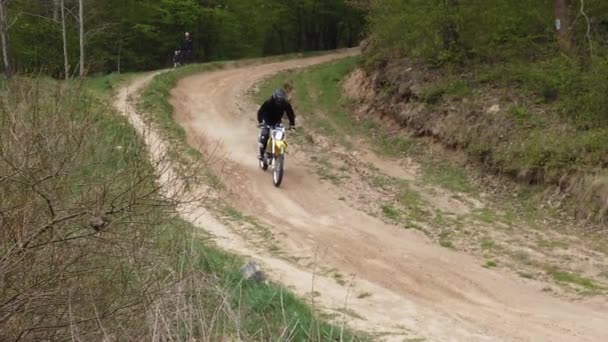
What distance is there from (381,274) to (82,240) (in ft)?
16.7

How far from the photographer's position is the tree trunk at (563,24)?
15188 millimetres

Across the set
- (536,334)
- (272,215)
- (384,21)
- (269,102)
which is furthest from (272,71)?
(536,334)

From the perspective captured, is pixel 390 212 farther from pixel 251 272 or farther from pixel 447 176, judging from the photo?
pixel 251 272

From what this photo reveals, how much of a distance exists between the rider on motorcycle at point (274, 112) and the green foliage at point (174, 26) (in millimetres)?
21783

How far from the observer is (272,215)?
11.7 metres

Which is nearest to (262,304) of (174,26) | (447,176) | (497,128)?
(447,176)

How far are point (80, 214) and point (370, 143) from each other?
42.1ft

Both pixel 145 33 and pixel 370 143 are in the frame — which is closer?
pixel 370 143

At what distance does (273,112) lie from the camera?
1376cm

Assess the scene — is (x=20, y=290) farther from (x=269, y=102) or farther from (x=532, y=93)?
(x=532, y=93)

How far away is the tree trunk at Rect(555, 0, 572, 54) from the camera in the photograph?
49.8 ft

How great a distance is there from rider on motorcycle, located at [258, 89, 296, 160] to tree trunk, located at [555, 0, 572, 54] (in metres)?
6.82

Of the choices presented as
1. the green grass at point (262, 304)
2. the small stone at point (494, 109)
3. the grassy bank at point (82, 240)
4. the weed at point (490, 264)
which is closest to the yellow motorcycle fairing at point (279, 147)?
the green grass at point (262, 304)

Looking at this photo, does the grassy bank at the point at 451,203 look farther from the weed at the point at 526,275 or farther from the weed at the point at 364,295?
the weed at the point at 364,295
